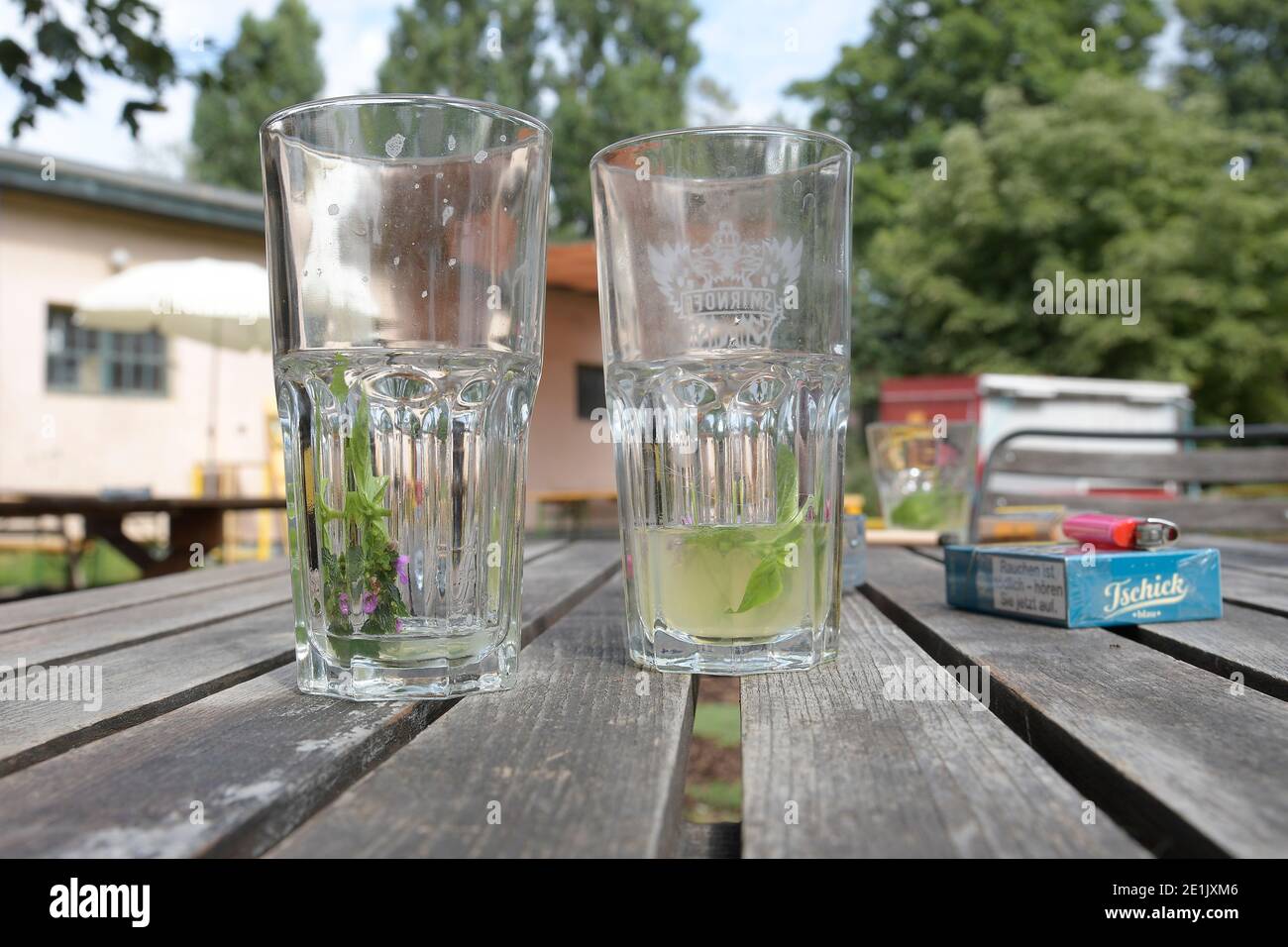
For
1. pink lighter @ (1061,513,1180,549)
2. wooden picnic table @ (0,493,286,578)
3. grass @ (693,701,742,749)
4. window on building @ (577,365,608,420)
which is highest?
window on building @ (577,365,608,420)

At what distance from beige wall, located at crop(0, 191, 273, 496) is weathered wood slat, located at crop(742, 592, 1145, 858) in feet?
30.0

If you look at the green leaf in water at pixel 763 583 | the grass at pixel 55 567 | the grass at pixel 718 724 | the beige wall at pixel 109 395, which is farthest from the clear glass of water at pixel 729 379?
the beige wall at pixel 109 395

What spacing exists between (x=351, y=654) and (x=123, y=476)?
10331 mm

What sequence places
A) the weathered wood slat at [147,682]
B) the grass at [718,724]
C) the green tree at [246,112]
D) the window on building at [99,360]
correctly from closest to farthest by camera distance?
the weathered wood slat at [147,682] → the grass at [718,724] → the window on building at [99,360] → the green tree at [246,112]

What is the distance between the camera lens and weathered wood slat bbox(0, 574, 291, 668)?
97 cm

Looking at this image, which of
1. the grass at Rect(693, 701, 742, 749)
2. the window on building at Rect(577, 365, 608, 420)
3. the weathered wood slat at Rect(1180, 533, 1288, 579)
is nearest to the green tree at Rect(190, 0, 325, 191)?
the window on building at Rect(577, 365, 608, 420)

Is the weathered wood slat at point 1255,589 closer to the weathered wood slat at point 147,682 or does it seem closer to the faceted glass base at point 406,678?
the faceted glass base at point 406,678

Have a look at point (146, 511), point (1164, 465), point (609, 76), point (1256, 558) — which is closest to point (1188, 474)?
point (1164, 465)

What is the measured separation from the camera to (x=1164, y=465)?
302 centimetres

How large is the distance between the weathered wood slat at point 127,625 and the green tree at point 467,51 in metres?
18.6

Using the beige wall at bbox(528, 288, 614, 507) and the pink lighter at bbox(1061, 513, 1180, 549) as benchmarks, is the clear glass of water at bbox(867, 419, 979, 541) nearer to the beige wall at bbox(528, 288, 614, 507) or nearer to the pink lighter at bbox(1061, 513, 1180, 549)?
the pink lighter at bbox(1061, 513, 1180, 549)

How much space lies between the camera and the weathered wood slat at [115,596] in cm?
125

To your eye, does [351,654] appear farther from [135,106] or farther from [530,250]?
[135,106]
